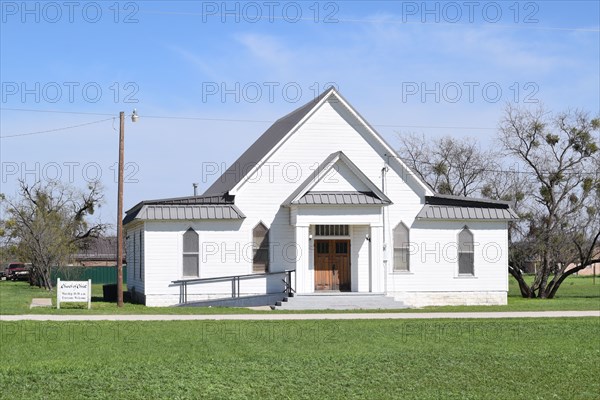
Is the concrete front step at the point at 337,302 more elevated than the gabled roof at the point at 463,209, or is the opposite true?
the gabled roof at the point at 463,209

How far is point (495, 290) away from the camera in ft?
124

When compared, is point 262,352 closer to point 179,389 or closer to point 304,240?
point 179,389

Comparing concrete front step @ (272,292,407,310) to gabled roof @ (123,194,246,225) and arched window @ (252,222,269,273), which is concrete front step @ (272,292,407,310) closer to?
arched window @ (252,222,269,273)

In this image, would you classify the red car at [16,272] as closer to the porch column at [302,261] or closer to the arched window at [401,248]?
the porch column at [302,261]

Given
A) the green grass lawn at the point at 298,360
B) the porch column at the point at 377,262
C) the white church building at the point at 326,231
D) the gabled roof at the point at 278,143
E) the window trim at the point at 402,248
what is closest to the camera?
the green grass lawn at the point at 298,360

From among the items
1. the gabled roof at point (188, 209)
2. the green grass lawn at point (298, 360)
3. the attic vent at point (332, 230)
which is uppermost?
the gabled roof at point (188, 209)

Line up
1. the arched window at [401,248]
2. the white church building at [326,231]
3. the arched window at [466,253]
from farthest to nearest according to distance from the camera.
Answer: the arched window at [466,253]
the arched window at [401,248]
the white church building at [326,231]

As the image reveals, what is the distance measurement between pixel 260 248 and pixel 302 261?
1.93 metres

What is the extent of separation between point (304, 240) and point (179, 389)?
20.6 metres

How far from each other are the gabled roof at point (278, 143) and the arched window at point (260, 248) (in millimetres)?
1830

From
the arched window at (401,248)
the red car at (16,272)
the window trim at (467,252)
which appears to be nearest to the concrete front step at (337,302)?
the arched window at (401,248)

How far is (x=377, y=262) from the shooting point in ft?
119

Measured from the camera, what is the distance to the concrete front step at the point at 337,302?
3431 cm

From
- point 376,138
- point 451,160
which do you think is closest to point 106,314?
point 376,138
